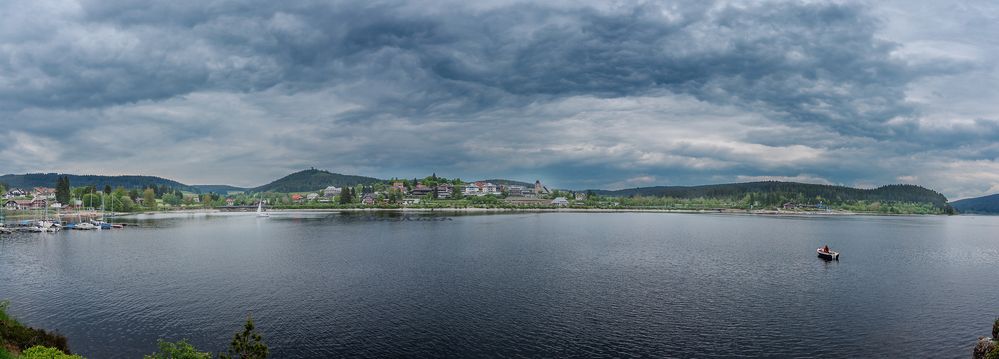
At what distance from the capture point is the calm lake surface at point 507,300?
32219 mm

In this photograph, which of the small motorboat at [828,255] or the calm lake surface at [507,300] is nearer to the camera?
the calm lake surface at [507,300]

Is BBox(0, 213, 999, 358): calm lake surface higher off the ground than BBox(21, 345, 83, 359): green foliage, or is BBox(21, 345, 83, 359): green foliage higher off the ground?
BBox(21, 345, 83, 359): green foliage

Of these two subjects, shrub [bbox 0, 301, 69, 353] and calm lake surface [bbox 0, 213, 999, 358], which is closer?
shrub [bbox 0, 301, 69, 353]

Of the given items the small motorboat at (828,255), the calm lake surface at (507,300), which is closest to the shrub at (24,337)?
the calm lake surface at (507,300)

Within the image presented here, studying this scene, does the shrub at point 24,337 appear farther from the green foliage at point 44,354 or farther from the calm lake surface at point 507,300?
the green foliage at point 44,354

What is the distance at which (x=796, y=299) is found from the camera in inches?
1762

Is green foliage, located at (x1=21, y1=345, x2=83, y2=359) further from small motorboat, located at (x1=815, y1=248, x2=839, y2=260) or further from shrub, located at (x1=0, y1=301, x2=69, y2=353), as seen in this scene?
small motorboat, located at (x1=815, y1=248, x2=839, y2=260)

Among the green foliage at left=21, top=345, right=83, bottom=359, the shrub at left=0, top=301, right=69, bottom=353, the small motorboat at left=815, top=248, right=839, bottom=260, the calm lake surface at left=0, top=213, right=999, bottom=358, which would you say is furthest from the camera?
the small motorboat at left=815, top=248, right=839, bottom=260

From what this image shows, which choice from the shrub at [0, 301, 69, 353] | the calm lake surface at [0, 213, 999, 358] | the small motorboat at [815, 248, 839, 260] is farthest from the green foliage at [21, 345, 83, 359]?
the small motorboat at [815, 248, 839, 260]

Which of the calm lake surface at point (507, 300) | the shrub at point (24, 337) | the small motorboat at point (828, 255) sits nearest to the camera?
the shrub at point (24, 337)

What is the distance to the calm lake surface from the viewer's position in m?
32.2

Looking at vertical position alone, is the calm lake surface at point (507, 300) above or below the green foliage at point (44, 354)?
below

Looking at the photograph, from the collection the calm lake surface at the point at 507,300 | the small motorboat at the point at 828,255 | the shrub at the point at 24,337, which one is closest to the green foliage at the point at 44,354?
the shrub at the point at 24,337

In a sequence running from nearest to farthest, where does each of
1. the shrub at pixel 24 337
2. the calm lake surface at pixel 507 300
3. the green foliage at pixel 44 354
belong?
the green foliage at pixel 44 354
the shrub at pixel 24 337
the calm lake surface at pixel 507 300
